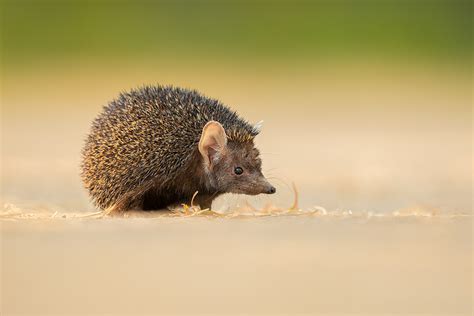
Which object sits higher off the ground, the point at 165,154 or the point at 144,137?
the point at 144,137

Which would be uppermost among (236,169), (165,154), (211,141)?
(211,141)

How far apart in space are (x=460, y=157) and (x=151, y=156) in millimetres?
10192

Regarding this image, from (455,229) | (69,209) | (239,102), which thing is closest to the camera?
(455,229)

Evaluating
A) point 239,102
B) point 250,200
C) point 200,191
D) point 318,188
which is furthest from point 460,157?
point 239,102

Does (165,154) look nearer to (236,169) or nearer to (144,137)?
(144,137)

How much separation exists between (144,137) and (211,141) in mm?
Answer: 838

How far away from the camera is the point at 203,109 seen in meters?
15.9

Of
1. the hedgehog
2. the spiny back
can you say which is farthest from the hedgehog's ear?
the spiny back

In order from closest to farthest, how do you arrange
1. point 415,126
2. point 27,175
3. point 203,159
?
point 203,159 → point 27,175 → point 415,126

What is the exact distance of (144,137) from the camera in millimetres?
15461

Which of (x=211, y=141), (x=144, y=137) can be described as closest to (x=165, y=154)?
(x=144, y=137)

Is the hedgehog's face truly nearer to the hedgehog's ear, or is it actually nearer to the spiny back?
the hedgehog's ear

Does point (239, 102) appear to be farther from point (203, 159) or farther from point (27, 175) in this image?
point (203, 159)

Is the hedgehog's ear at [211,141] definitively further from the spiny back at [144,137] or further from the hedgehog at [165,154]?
the spiny back at [144,137]
